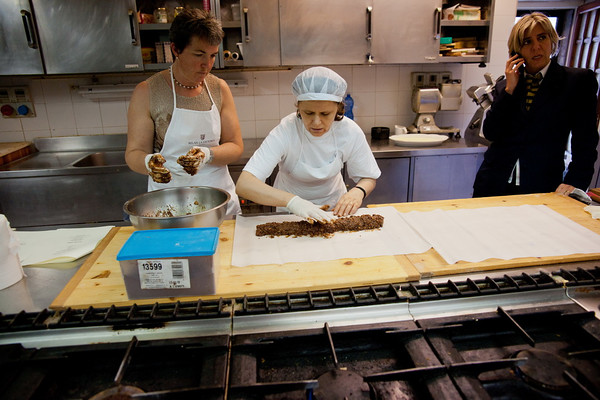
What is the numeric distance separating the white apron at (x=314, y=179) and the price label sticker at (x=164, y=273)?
1085 millimetres

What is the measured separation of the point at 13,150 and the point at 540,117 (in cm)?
382

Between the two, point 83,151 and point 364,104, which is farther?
point 364,104

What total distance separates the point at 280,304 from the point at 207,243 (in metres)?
0.27

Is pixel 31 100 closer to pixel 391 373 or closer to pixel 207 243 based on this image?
pixel 207 243

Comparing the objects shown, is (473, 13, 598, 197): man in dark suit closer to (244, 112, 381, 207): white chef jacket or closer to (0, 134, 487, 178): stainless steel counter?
(0, 134, 487, 178): stainless steel counter

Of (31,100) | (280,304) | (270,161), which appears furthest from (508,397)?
(31,100)

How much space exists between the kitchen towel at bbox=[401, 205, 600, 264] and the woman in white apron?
3.56 feet

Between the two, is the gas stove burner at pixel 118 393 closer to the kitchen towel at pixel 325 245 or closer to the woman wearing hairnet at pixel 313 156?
the kitchen towel at pixel 325 245

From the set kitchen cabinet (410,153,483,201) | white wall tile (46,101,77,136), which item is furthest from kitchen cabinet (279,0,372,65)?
white wall tile (46,101,77,136)

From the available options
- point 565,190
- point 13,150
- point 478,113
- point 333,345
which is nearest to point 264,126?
point 478,113

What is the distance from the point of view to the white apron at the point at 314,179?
2088 millimetres

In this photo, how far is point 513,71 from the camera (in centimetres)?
230

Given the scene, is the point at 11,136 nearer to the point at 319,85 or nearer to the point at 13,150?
the point at 13,150

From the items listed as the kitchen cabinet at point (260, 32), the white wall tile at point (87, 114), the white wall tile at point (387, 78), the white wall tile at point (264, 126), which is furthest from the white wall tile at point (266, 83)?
the white wall tile at point (87, 114)
